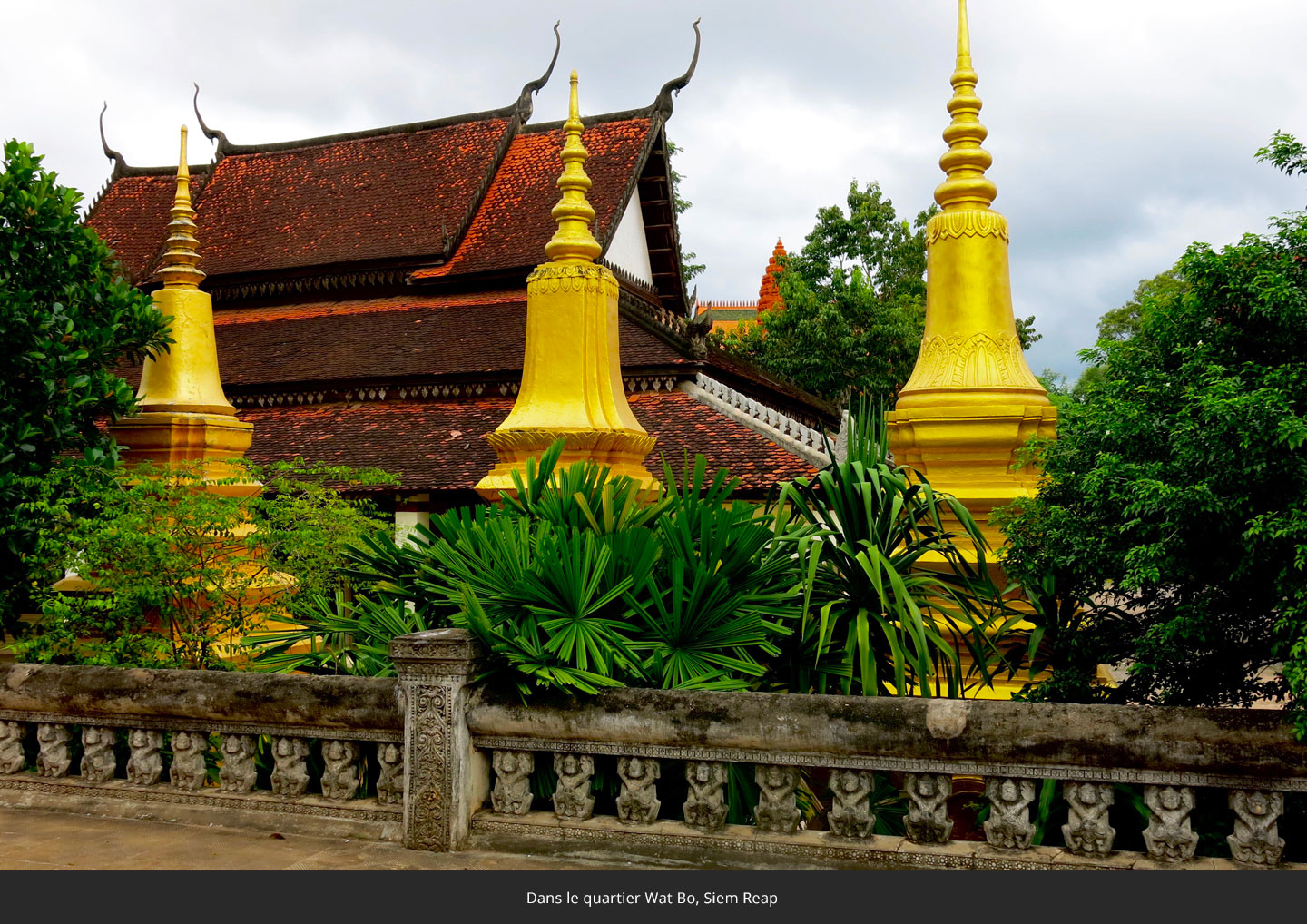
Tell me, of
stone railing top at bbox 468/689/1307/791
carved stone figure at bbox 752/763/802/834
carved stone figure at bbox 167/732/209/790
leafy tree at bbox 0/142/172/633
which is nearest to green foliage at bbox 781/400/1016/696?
stone railing top at bbox 468/689/1307/791

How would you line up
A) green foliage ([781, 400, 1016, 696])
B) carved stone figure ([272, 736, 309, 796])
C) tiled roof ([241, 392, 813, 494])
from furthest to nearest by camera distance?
tiled roof ([241, 392, 813, 494]) < carved stone figure ([272, 736, 309, 796]) < green foliage ([781, 400, 1016, 696])

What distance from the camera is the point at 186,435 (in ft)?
26.0

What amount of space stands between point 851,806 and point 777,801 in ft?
0.90

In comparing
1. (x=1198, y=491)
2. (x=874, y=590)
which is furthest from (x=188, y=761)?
(x=1198, y=491)

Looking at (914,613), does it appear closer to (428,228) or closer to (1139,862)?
(1139,862)

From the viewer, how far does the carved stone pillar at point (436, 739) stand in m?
4.23

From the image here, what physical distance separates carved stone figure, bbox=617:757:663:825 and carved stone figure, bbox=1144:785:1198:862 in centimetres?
175

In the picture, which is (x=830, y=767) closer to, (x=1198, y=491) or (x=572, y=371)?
(x=1198, y=491)

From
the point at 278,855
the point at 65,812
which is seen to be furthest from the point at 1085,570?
the point at 65,812

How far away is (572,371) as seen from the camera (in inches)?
308

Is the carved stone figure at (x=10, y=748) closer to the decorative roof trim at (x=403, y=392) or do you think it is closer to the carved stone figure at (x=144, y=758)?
the carved stone figure at (x=144, y=758)

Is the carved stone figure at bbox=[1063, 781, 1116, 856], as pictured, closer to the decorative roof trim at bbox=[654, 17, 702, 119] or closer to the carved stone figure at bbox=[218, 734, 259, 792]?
the carved stone figure at bbox=[218, 734, 259, 792]

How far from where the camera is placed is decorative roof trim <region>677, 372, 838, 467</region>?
1435cm
